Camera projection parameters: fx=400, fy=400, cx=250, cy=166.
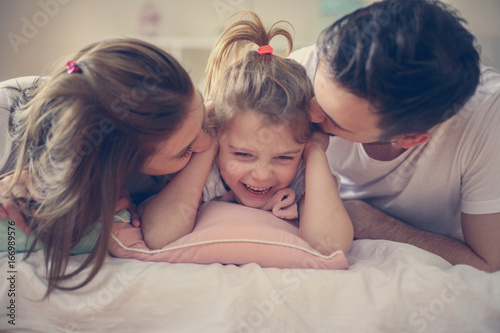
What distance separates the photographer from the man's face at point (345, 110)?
94 cm

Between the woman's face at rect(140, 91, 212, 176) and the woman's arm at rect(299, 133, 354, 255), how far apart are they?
1.08 ft

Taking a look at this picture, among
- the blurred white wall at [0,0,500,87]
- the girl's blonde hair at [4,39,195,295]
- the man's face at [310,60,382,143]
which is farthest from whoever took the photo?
the blurred white wall at [0,0,500,87]

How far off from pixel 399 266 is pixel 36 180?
0.84m

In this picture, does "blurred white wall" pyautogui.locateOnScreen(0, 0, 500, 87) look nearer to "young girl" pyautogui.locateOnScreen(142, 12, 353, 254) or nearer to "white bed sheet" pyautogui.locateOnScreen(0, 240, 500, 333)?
"young girl" pyautogui.locateOnScreen(142, 12, 353, 254)

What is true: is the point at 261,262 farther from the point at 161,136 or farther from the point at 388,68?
the point at 388,68

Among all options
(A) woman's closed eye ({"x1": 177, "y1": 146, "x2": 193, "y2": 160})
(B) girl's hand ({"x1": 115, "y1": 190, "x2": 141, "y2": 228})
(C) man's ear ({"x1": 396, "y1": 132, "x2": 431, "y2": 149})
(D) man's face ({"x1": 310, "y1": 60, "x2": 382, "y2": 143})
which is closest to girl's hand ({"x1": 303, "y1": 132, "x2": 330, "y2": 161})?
(D) man's face ({"x1": 310, "y1": 60, "x2": 382, "y2": 143})

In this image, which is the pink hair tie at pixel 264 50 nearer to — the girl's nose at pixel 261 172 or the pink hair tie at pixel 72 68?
the girl's nose at pixel 261 172

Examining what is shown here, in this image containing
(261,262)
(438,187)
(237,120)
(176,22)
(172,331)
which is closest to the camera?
(172,331)

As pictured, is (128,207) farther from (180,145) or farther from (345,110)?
(345,110)

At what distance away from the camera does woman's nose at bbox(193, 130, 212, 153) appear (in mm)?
1084

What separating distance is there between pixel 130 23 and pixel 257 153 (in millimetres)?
1681

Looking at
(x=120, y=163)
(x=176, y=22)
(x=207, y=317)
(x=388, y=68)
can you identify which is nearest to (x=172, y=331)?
(x=207, y=317)

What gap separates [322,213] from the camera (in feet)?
3.48

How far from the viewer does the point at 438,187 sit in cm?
122
